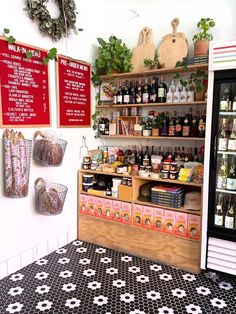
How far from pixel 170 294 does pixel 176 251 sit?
49 centimetres

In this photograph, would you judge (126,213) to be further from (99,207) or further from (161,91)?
(161,91)

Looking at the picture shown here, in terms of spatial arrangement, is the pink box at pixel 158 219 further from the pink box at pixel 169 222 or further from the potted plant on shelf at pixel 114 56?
the potted plant on shelf at pixel 114 56

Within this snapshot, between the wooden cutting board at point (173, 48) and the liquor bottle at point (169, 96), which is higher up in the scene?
the wooden cutting board at point (173, 48)

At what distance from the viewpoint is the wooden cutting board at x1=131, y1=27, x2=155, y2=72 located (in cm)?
303

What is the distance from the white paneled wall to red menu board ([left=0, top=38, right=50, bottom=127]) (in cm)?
122

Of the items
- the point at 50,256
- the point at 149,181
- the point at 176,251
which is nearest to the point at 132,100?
the point at 149,181

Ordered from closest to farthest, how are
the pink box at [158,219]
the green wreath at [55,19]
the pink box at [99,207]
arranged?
the green wreath at [55,19] < the pink box at [158,219] < the pink box at [99,207]

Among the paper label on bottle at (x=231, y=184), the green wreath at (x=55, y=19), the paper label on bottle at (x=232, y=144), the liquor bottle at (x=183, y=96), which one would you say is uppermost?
the green wreath at (x=55, y=19)

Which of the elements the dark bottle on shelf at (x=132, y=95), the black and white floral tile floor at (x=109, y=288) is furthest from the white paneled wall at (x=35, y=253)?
the dark bottle on shelf at (x=132, y=95)

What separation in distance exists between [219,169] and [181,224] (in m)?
0.63

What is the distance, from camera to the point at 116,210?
300 cm

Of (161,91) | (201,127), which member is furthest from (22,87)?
(201,127)

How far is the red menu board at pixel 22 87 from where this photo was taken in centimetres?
232

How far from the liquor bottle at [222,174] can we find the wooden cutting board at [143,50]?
1.33 m
